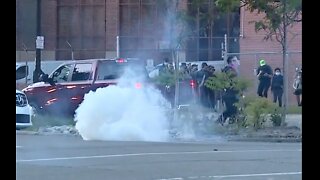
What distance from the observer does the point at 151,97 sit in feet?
60.4

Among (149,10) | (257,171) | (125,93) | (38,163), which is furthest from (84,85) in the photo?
(149,10)

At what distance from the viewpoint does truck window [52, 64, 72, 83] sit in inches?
865

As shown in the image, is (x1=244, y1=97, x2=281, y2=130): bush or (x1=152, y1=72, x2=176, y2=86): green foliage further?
(x1=152, y1=72, x2=176, y2=86): green foliage

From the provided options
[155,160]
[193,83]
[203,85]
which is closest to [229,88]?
[203,85]

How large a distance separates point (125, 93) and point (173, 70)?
407cm

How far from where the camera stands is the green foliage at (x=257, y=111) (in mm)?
18391

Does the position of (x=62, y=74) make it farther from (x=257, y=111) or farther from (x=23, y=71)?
(x=23, y=71)

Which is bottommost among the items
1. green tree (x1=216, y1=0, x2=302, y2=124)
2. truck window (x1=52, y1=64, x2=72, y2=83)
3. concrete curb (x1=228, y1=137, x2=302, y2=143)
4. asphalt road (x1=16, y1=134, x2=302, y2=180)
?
concrete curb (x1=228, y1=137, x2=302, y2=143)

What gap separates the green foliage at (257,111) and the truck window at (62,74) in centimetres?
595

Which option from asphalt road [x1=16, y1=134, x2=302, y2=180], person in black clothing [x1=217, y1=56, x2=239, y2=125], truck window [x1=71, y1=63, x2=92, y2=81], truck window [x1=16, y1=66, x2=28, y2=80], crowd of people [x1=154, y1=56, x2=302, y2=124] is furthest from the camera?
truck window [x1=16, y1=66, x2=28, y2=80]

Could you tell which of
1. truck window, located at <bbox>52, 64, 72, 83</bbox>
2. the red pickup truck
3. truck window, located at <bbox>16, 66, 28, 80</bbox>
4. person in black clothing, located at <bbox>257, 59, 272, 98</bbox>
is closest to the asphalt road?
the red pickup truck

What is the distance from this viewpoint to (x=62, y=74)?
22.1 metres

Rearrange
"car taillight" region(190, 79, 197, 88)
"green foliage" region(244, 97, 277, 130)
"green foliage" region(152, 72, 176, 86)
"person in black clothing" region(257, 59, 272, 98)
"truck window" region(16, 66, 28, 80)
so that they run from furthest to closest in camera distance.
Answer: "truck window" region(16, 66, 28, 80)
"person in black clothing" region(257, 59, 272, 98)
"car taillight" region(190, 79, 197, 88)
"green foliage" region(152, 72, 176, 86)
"green foliage" region(244, 97, 277, 130)

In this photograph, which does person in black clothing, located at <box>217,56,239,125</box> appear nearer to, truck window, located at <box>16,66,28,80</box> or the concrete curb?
the concrete curb
